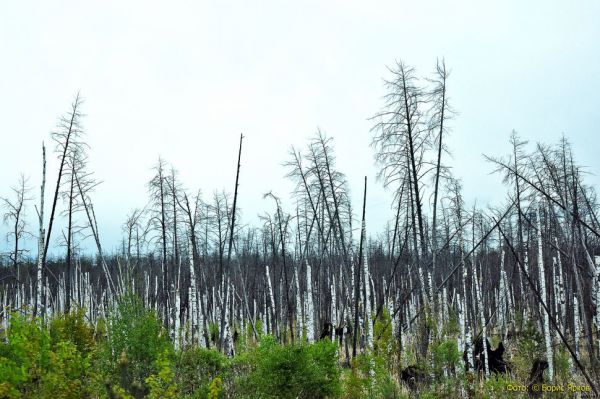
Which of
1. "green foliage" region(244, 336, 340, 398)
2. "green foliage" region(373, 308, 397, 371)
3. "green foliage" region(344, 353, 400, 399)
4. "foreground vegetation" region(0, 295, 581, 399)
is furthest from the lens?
"green foliage" region(373, 308, 397, 371)

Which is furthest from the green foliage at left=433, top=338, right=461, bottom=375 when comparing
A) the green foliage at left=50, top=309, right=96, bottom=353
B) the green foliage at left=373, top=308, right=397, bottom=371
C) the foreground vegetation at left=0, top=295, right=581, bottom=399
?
the green foliage at left=50, top=309, right=96, bottom=353

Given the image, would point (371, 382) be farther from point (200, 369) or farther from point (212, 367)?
point (200, 369)

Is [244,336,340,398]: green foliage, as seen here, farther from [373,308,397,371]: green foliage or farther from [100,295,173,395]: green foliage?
[100,295,173,395]: green foliage

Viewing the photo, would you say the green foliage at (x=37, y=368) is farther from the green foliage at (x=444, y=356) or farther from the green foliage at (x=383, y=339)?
the green foliage at (x=444, y=356)

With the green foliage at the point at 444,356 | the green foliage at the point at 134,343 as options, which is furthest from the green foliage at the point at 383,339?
the green foliage at the point at 134,343

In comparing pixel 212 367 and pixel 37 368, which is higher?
pixel 37 368

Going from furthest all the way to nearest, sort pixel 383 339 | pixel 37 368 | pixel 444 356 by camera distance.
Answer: pixel 444 356, pixel 383 339, pixel 37 368

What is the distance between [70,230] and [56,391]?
11452 mm

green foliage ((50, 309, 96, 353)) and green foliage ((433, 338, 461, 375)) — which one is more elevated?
green foliage ((50, 309, 96, 353))

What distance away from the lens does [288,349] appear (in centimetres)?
920

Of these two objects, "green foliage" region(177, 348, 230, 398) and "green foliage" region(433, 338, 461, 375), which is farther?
"green foliage" region(177, 348, 230, 398)

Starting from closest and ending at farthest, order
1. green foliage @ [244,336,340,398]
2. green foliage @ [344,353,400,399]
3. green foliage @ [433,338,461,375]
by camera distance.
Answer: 1. green foliage @ [344,353,400,399]
2. green foliage @ [244,336,340,398]
3. green foliage @ [433,338,461,375]

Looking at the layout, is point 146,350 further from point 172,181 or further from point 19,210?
point 19,210

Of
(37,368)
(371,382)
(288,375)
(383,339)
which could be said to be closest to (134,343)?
(37,368)
